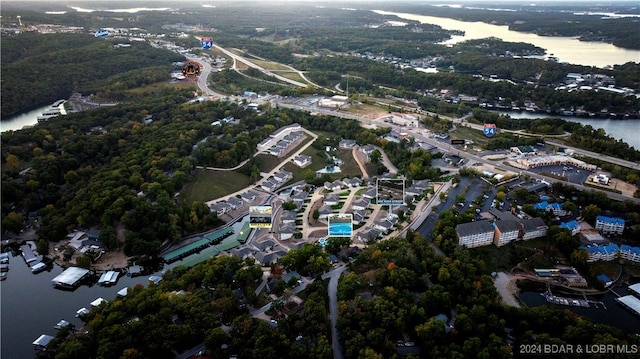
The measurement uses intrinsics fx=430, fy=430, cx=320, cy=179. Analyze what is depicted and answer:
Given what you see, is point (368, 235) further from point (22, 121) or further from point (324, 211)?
point (22, 121)

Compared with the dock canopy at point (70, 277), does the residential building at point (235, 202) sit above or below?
above

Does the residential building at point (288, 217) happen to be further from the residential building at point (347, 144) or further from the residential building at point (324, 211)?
the residential building at point (347, 144)

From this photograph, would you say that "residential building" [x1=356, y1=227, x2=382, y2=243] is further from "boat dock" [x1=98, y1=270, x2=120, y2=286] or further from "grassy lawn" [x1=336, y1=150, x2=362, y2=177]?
"boat dock" [x1=98, y1=270, x2=120, y2=286]

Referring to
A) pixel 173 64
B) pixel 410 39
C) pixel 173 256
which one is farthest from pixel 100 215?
pixel 410 39

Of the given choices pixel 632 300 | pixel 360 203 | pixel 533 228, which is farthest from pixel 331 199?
pixel 632 300

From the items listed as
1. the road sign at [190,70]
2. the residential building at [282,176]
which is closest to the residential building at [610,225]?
the residential building at [282,176]

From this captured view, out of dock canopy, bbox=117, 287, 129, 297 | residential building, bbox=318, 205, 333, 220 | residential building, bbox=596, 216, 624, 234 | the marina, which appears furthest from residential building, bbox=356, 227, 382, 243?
→ the marina
